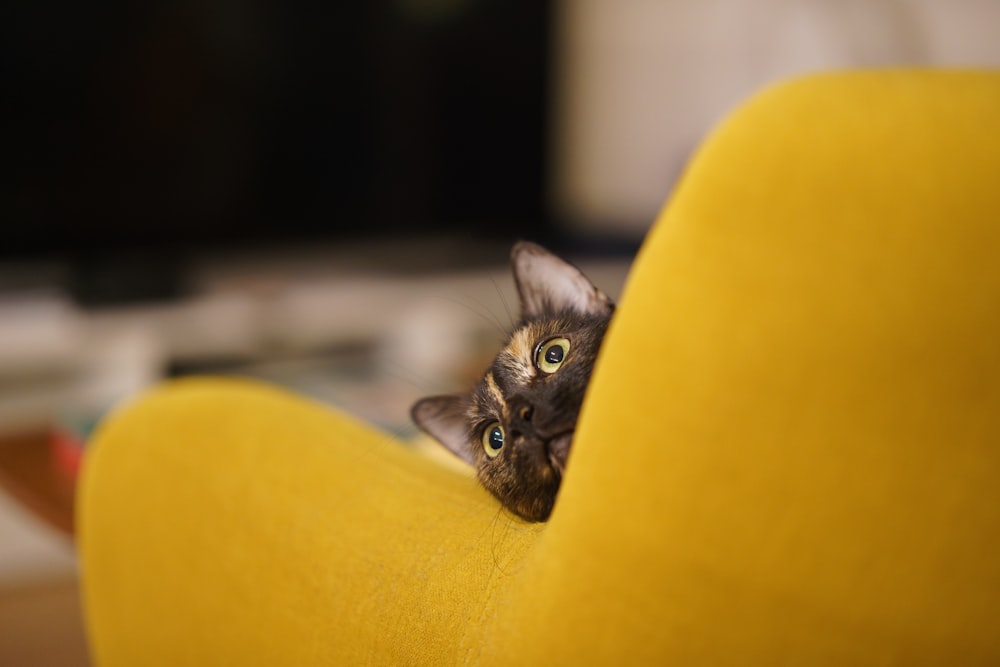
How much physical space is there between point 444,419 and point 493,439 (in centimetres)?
9

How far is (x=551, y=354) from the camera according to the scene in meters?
0.59

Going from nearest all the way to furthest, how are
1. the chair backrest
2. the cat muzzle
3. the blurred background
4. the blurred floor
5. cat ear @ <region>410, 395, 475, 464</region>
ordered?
the chair backrest, the cat muzzle, cat ear @ <region>410, 395, 475, 464</region>, the blurred floor, the blurred background

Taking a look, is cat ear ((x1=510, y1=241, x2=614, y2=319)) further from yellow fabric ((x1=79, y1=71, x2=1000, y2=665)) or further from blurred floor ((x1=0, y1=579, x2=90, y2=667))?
blurred floor ((x1=0, y1=579, x2=90, y2=667))

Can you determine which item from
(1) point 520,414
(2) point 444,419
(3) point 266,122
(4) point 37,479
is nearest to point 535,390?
(1) point 520,414

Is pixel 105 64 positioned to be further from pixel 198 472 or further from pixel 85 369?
pixel 198 472

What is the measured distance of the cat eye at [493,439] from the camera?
61cm

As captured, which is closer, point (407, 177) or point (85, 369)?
point (85, 369)

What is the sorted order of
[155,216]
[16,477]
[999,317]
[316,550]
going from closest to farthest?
[999,317] < [316,550] < [16,477] < [155,216]

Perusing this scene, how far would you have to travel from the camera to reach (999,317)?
0.34 meters

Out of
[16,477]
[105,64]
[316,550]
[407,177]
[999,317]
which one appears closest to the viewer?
[999,317]

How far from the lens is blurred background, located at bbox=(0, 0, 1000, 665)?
1.92 metres

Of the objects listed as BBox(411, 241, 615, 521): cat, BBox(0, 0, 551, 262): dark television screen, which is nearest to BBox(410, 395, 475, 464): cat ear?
BBox(411, 241, 615, 521): cat

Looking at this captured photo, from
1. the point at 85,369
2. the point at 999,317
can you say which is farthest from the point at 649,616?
the point at 85,369

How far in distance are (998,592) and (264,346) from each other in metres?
2.00
